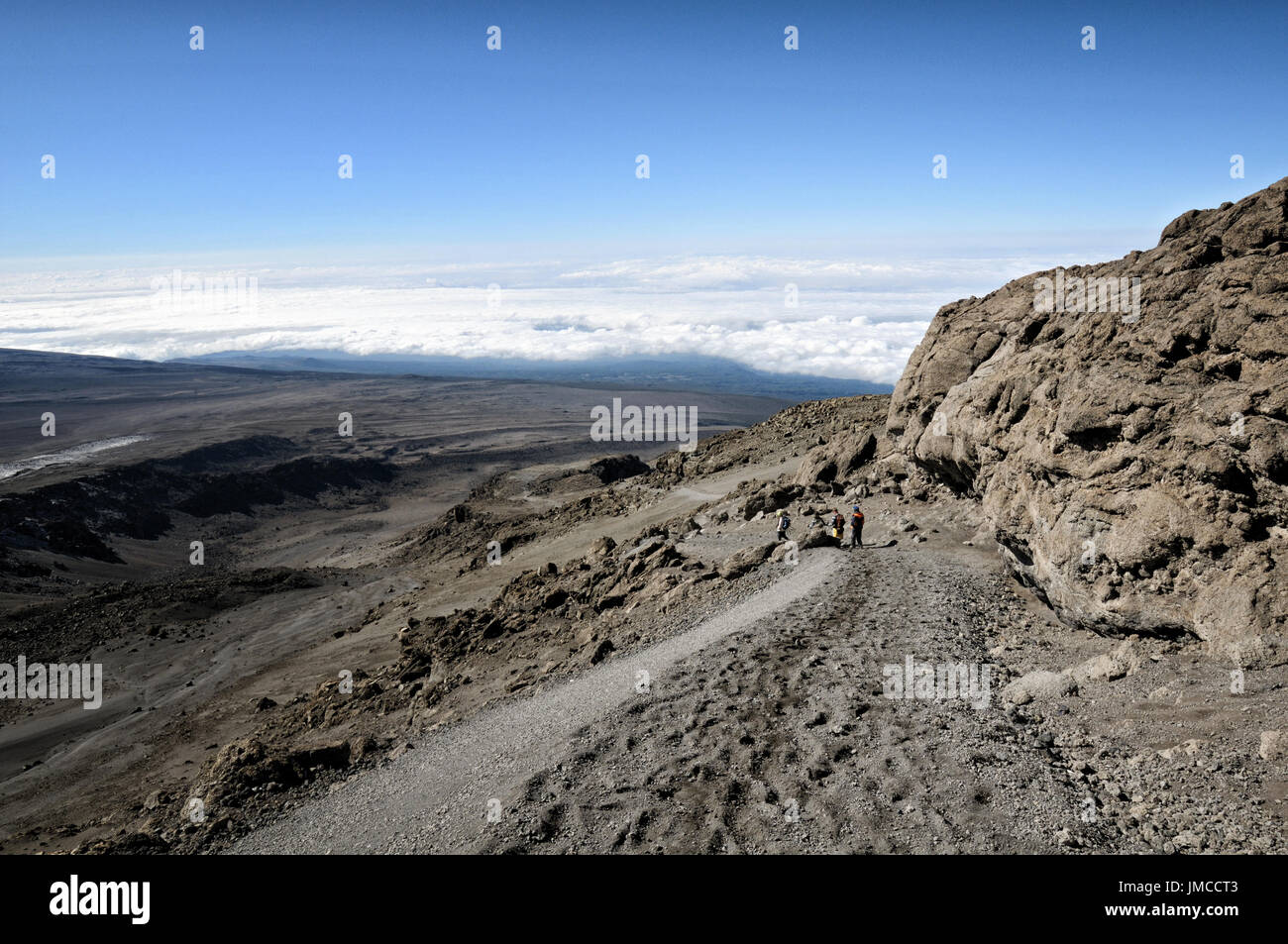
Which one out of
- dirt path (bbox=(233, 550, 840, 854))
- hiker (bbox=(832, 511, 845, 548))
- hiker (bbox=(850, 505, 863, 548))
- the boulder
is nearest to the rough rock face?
hiker (bbox=(850, 505, 863, 548))

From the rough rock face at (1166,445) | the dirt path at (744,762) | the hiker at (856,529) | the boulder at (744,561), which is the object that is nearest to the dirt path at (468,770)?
the dirt path at (744,762)

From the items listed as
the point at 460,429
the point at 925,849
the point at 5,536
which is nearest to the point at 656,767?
the point at 925,849

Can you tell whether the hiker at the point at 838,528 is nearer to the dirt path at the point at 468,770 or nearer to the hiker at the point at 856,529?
the hiker at the point at 856,529

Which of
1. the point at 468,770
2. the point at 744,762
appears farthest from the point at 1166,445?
the point at 468,770

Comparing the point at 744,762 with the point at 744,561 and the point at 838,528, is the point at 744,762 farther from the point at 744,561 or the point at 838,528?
the point at 838,528

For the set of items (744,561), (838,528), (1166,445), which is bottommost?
(744,561)
